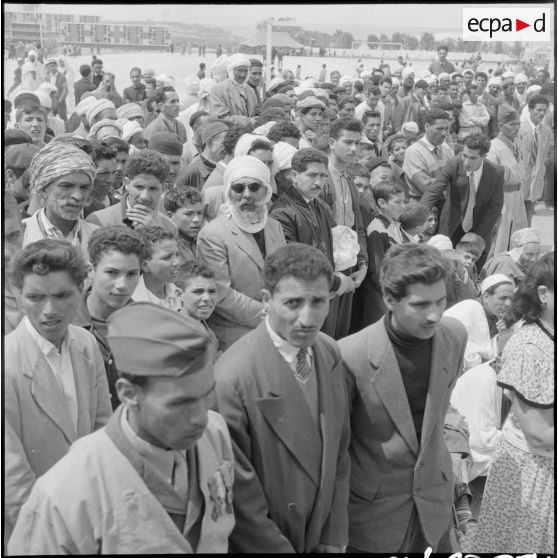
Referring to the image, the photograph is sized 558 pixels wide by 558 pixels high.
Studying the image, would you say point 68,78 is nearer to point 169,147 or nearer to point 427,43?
point 169,147

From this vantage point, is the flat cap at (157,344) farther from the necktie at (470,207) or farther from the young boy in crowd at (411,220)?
the necktie at (470,207)

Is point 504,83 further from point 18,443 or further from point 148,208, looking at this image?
point 18,443

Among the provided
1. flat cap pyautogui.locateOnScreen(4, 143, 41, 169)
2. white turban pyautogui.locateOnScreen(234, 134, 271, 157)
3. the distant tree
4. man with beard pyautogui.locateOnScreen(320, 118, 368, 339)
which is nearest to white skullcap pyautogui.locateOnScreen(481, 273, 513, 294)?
man with beard pyautogui.locateOnScreen(320, 118, 368, 339)

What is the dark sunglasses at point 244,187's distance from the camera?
4828 mm

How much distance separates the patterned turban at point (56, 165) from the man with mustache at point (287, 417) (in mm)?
1538

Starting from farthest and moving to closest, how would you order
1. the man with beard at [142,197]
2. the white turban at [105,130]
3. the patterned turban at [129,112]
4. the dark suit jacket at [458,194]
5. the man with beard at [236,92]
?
the man with beard at [236,92]
the patterned turban at [129,112]
the dark suit jacket at [458,194]
the white turban at [105,130]
the man with beard at [142,197]

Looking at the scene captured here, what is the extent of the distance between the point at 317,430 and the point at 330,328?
8.94 ft

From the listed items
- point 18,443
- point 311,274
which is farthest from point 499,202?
point 18,443

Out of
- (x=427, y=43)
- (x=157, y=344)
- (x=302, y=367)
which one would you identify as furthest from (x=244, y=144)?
(x=427, y=43)

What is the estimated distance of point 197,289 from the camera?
4.21 m

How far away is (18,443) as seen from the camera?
112 inches

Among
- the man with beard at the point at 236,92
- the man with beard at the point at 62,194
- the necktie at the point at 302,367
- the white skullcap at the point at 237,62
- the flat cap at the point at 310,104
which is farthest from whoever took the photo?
the white skullcap at the point at 237,62

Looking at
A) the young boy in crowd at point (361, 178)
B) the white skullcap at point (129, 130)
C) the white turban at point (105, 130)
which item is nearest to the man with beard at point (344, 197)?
the young boy in crowd at point (361, 178)

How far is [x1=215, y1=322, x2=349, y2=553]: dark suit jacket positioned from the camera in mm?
2859
